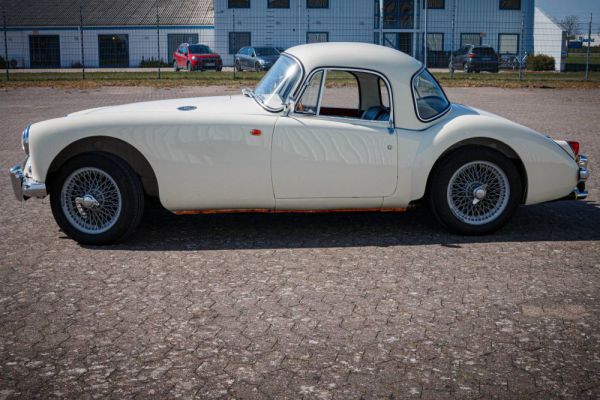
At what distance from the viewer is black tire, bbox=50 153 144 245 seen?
19.6 feet

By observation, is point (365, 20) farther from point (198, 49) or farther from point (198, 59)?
point (198, 59)

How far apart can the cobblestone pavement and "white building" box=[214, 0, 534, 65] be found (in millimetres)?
41126

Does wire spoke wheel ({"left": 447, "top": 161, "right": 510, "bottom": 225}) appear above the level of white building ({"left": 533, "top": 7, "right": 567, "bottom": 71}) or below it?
below

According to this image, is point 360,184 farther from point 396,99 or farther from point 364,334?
point 364,334

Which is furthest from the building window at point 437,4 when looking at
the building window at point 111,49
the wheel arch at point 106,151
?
the wheel arch at point 106,151

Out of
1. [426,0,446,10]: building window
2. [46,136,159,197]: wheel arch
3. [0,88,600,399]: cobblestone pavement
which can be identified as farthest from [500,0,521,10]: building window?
[46,136,159,197]: wheel arch

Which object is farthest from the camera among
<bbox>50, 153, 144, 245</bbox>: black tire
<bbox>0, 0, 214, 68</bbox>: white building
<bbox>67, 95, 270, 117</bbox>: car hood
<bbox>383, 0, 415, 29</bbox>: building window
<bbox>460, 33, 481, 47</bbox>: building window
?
<bbox>0, 0, 214, 68</bbox>: white building

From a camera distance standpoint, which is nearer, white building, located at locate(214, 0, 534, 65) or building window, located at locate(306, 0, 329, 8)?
white building, located at locate(214, 0, 534, 65)

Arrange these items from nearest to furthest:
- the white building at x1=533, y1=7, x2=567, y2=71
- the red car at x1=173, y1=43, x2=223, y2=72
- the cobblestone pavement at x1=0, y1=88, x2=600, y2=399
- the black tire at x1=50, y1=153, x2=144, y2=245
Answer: the cobblestone pavement at x1=0, y1=88, x2=600, y2=399, the black tire at x1=50, y1=153, x2=144, y2=245, the red car at x1=173, y1=43, x2=223, y2=72, the white building at x1=533, y1=7, x2=567, y2=71

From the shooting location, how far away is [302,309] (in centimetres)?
464

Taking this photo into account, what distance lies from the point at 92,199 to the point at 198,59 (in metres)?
34.8

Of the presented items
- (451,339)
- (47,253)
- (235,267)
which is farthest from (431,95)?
(47,253)

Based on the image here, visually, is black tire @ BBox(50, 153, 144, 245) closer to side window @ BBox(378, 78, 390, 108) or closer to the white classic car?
the white classic car

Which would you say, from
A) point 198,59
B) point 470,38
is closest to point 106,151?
point 198,59
